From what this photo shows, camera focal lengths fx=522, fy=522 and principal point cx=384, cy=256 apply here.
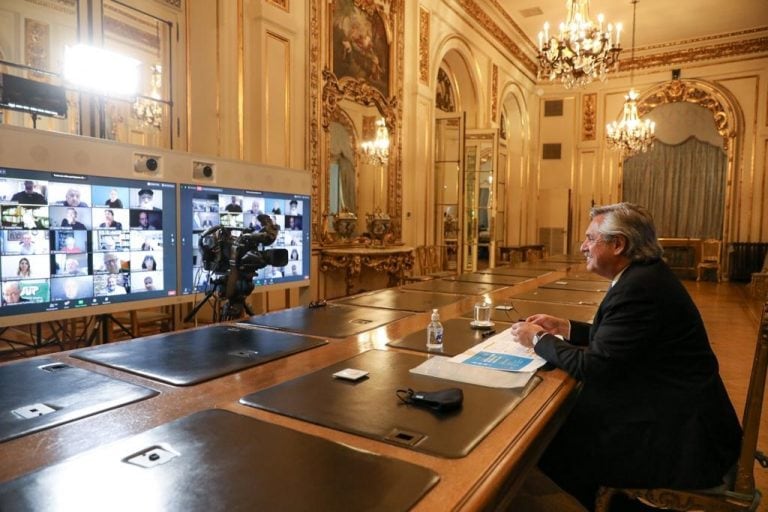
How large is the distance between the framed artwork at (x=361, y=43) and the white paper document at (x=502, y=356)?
15.9 ft

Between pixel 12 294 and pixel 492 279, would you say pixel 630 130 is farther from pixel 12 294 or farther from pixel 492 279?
pixel 12 294

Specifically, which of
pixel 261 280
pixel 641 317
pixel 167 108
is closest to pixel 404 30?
pixel 167 108

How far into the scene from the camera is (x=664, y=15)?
966 cm

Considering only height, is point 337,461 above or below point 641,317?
below

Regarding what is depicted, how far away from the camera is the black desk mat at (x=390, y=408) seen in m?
1.06

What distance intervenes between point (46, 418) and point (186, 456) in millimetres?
420

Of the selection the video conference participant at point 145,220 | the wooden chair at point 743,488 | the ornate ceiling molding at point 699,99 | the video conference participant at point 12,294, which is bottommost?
the wooden chair at point 743,488

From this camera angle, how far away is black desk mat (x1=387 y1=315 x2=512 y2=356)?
186 centimetres

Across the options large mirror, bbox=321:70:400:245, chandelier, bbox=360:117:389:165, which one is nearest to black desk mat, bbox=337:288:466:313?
large mirror, bbox=321:70:400:245

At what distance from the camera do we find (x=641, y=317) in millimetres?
1532

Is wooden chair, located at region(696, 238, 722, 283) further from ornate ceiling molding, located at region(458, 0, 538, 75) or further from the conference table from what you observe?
the conference table

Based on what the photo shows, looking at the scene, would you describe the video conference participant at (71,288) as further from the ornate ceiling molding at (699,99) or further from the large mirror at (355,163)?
the ornate ceiling molding at (699,99)

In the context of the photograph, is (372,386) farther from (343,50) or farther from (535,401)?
(343,50)

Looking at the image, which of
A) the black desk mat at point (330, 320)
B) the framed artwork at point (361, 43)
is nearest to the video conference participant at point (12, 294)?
the black desk mat at point (330, 320)
